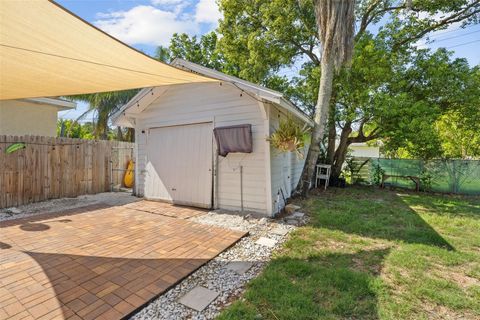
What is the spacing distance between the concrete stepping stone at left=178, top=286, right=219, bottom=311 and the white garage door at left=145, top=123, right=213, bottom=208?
11.6 ft

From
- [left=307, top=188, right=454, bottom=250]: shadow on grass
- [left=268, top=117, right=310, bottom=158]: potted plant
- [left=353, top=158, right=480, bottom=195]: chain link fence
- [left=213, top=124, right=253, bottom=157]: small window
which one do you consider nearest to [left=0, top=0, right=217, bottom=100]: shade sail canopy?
[left=213, top=124, right=253, bottom=157]: small window

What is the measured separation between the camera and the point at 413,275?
3.13 metres

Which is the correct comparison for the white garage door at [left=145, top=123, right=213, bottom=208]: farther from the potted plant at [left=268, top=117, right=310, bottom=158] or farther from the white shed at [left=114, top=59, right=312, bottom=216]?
the potted plant at [left=268, top=117, right=310, bottom=158]

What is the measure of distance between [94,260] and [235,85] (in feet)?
13.2

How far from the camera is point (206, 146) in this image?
6340 millimetres

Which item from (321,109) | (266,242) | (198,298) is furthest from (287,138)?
(198,298)

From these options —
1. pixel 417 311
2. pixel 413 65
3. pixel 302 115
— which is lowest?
pixel 417 311

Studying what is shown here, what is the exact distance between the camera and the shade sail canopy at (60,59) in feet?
6.67

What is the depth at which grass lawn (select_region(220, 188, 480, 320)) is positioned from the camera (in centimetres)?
245

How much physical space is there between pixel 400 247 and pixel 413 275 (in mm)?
1013

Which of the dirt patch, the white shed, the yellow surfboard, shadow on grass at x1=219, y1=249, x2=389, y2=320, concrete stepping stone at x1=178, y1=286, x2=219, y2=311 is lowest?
concrete stepping stone at x1=178, y1=286, x2=219, y2=311

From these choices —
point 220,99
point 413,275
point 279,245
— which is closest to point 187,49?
point 220,99

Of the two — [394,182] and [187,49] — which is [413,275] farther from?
[187,49]

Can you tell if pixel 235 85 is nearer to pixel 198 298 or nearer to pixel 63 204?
pixel 198 298
